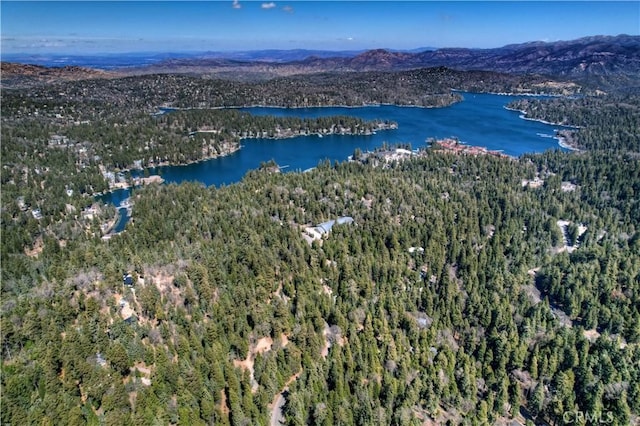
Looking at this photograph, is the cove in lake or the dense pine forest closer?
the dense pine forest

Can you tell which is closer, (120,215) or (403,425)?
(403,425)

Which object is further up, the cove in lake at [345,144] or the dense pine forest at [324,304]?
the cove in lake at [345,144]

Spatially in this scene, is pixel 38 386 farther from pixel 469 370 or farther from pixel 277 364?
pixel 469 370

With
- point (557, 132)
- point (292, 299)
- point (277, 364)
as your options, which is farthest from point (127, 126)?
point (557, 132)

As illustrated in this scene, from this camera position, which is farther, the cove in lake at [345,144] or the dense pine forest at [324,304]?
the cove in lake at [345,144]

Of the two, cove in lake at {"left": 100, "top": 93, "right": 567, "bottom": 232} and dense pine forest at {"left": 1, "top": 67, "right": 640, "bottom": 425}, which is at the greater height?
cove in lake at {"left": 100, "top": 93, "right": 567, "bottom": 232}

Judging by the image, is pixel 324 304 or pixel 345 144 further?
pixel 345 144

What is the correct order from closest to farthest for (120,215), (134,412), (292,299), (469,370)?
(134,412) < (469,370) < (292,299) < (120,215)

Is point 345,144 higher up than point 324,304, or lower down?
higher up
